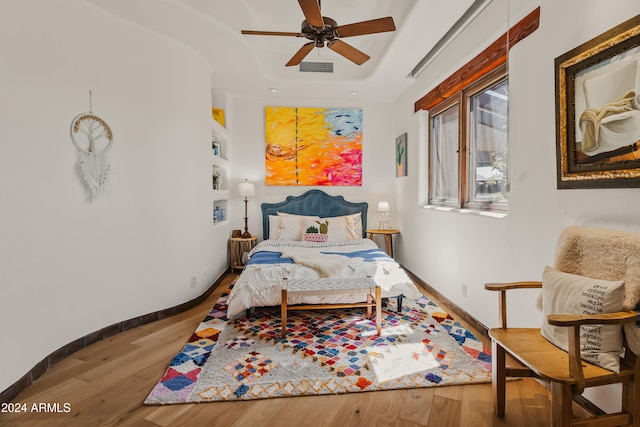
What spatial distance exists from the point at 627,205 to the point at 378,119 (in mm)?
4181

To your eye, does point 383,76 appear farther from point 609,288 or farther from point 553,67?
point 609,288

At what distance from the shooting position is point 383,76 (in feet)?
14.2

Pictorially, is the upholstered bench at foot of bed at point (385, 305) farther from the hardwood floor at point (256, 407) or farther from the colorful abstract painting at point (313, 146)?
the colorful abstract painting at point (313, 146)

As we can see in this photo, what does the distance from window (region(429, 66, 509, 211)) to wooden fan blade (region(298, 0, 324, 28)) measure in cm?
154

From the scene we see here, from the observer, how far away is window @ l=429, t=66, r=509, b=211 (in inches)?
114

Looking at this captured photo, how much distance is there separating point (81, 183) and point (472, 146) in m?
3.47

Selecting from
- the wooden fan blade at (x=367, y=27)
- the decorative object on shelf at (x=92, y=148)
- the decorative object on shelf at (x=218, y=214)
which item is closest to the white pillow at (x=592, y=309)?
the wooden fan blade at (x=367, y=27)

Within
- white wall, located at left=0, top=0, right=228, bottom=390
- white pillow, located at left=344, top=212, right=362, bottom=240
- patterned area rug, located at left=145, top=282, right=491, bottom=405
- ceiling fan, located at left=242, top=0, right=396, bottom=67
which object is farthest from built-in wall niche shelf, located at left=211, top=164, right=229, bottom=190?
ceiling fan, located at left=242, top=0, right=396, bottom=67

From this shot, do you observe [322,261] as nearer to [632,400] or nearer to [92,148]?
[92,148]

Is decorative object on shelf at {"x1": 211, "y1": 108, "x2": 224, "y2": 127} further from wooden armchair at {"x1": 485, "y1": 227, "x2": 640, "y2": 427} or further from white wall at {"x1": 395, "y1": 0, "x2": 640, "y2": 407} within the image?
wooden armchair at {"x1": 485, "y1": 227, "x2": 640, "y2": 427}

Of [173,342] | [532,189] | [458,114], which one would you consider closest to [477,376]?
[532,189]

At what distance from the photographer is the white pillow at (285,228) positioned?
4812 millimetres

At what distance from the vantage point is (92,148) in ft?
8.68

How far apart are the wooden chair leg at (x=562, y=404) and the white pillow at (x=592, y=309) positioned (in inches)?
9.7
